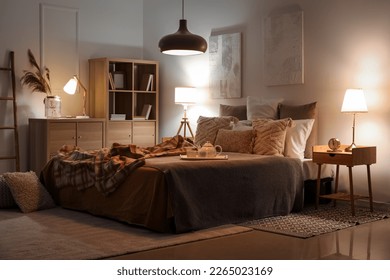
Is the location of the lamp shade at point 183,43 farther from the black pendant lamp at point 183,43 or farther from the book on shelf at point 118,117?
the book on shelf at point 118,117

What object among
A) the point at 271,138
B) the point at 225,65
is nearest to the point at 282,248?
the point at 271,138

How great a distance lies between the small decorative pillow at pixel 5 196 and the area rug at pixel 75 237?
28 cm

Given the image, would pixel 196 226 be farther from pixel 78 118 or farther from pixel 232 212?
pixel 78 118

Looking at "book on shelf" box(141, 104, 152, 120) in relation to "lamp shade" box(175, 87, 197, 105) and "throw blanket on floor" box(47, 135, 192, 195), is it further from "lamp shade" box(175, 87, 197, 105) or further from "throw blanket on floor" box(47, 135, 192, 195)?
"throw blanket on floor" box(47, 135, 192, 195)

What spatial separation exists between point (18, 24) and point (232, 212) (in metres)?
4.04

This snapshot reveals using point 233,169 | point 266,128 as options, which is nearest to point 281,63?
point 266,128

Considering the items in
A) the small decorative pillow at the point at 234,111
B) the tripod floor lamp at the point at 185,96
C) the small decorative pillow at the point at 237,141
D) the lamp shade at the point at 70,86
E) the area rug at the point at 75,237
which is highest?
the lamp shade at the point at 70,86

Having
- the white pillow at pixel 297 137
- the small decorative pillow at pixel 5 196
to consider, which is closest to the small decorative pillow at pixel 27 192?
the small decorative pillow at pixel 5 196

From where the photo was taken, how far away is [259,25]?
22.9 feet

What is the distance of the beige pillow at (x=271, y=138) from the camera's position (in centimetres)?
575

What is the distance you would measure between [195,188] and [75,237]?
1.00m

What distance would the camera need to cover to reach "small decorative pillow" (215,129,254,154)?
5.89 meters

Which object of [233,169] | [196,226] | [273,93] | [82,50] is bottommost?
[196,226]

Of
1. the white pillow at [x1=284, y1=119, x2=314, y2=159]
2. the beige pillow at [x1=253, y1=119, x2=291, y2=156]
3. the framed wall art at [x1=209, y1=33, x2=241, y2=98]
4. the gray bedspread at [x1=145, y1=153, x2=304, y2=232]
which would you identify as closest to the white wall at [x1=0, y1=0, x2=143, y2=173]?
the framed wall art at [x1=209, y1=33, x2=241, y2=98]
